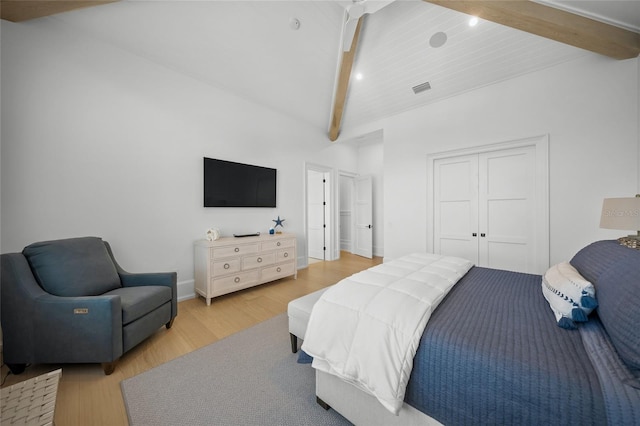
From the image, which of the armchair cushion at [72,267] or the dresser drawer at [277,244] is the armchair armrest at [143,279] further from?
the dresser drawer at [277,244]

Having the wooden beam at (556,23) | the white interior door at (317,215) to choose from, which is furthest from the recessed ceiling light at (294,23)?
the white interior door at (317,215)

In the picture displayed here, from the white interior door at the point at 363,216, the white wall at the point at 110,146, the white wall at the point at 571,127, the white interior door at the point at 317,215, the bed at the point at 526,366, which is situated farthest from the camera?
the white interior door at the point at 363,216

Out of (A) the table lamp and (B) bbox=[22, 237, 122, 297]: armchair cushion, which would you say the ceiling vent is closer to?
(A) the table lamp

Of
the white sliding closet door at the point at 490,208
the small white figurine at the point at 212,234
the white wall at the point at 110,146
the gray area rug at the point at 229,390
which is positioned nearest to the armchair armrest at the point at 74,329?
the gray area rug at the point at 229,390

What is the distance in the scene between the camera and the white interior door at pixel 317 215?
5.27 meters

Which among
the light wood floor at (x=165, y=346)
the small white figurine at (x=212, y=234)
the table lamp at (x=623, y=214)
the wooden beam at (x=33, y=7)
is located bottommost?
the light wood floor at (x=165, y=346)

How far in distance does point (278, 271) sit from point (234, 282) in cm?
73

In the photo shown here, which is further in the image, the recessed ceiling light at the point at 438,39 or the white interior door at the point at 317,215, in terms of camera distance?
the white interior door at the point at 317,215

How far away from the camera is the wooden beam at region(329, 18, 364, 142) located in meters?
3.25

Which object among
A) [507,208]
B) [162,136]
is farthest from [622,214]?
[162,136]

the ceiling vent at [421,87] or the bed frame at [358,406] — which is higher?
the ceiling vent at [421,87]

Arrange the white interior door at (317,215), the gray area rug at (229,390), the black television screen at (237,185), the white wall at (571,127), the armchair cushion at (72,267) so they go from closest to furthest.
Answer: the gray area rug at (229,390) < the armchair cushion at (72,267) < the white wall at (571,127) < the black television screen at (237,185) < the white interior door at (317,215)

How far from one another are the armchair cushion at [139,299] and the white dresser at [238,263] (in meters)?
0.66

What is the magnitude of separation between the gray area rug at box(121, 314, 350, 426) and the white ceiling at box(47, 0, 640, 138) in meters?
3.36
